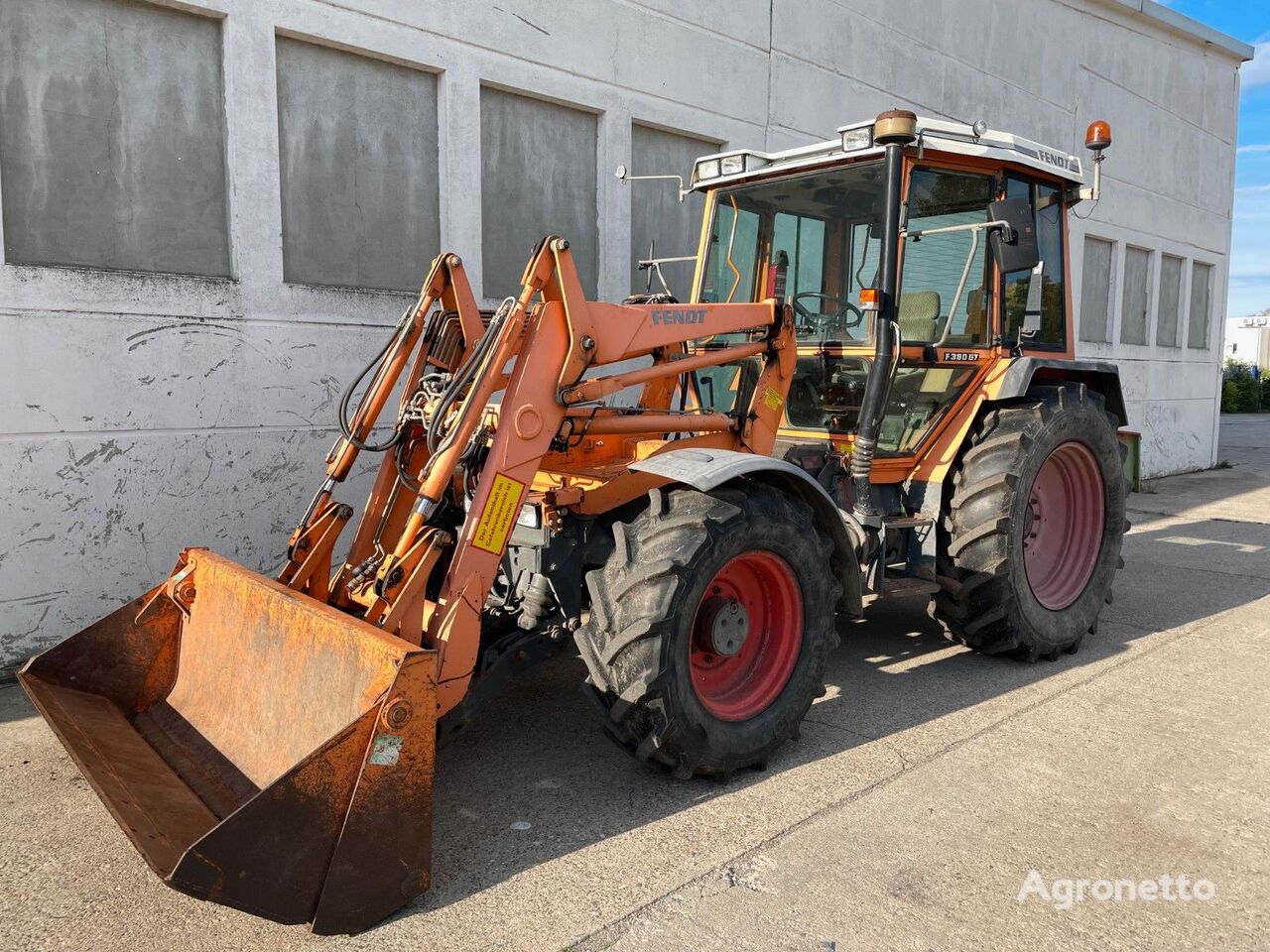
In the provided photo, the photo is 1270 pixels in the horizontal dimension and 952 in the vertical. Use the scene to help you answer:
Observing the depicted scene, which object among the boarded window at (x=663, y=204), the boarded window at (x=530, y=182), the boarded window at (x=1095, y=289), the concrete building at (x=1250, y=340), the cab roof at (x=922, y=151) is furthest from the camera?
the concrete building at (x=1250, y=340)

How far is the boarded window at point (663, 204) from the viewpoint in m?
7.66

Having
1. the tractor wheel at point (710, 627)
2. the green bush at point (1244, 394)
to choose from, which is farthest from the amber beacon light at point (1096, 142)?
the green bush at point (1244, 394)

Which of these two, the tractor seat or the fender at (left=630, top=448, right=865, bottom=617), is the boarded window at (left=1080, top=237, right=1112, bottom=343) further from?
the fender at (left=630, top=448, right=865, bottom=617)

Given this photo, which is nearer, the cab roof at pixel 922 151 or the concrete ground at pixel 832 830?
the concrete ground at pixel 832 830

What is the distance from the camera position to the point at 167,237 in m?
5.32

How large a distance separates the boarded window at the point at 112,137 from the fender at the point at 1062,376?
168 inches

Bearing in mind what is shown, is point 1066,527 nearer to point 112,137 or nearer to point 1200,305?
point 112,137

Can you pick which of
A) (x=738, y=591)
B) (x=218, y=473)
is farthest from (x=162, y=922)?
(x=218, y=473)

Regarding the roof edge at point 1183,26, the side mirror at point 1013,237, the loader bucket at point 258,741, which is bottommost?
the loader bucket at point 258,741

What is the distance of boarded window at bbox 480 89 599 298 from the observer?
6.73 metres

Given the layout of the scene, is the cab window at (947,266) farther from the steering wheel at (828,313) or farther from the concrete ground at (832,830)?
the concrete ground at (832,830)

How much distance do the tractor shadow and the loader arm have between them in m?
0.53

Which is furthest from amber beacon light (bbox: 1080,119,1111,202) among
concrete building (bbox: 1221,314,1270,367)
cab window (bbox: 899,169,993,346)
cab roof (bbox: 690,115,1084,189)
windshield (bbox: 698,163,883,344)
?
concrete building (bbox: 1221,314,1270,367)

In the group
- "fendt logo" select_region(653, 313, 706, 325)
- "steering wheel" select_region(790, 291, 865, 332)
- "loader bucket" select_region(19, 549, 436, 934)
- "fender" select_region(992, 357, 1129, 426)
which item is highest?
"steering wheel" select_region(790, 291, 865, 332)
